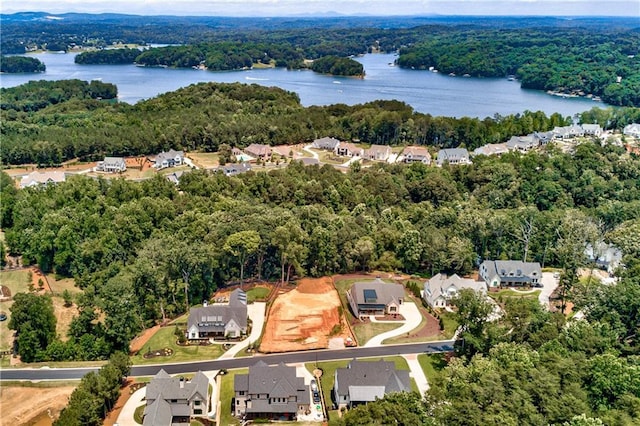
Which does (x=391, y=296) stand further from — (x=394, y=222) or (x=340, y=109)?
(x=340, y=109)

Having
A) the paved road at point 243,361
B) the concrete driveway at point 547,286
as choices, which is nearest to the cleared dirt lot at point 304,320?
the paved road at point 243,361

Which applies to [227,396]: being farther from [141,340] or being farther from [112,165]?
[112,165]

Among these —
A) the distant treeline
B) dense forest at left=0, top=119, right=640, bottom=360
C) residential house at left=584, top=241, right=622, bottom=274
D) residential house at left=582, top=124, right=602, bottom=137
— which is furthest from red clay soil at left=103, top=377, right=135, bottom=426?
the distant treeline

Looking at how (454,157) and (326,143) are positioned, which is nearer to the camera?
(454,157)

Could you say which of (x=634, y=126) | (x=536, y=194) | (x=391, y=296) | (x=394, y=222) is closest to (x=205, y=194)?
(x=394, y=222)

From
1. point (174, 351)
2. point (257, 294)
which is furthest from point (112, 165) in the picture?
point (174, 351)

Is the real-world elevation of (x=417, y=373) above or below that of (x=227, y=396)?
above
